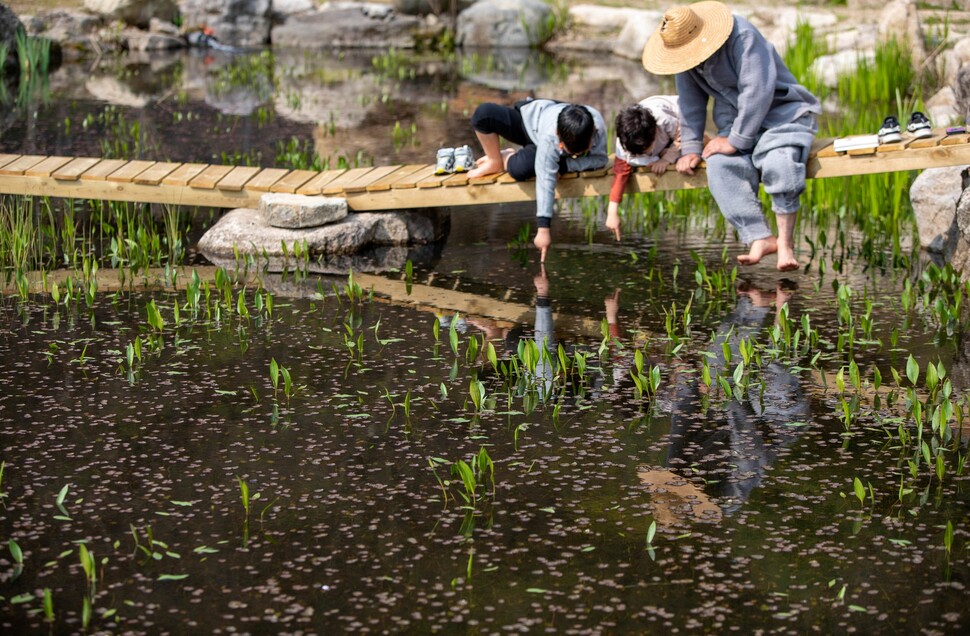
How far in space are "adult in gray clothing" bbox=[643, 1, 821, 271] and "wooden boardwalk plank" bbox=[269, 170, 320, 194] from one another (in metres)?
2.24

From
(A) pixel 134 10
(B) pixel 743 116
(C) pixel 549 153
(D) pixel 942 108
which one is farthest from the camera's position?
(A) pixel 134 10

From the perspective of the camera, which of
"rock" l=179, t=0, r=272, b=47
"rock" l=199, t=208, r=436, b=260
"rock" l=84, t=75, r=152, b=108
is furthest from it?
"rock" l=179, t=0, r=272, b=47

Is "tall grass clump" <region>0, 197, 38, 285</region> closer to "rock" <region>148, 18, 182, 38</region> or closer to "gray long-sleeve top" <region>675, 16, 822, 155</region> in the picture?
"gray long-sleeve top" <region>675, 16, 822, 155</region>

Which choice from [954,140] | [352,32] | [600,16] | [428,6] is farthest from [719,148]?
[428,6]

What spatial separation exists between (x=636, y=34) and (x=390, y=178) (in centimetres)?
1153

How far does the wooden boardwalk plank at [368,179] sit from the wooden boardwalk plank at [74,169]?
5.20ft

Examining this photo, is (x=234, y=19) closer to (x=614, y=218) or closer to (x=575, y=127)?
(x=575, y=127)

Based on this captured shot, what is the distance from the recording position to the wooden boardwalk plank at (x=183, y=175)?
7.31m

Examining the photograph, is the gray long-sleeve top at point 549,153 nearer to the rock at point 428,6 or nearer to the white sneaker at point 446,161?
the white sneaker at point 446,161

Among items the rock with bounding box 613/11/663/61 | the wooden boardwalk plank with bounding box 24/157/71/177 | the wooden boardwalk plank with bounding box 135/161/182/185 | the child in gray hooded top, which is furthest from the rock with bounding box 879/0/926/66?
the wooden boardwalk plank with bounding box 24/157/71/177

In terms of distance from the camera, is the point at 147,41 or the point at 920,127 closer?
the point at 920,127

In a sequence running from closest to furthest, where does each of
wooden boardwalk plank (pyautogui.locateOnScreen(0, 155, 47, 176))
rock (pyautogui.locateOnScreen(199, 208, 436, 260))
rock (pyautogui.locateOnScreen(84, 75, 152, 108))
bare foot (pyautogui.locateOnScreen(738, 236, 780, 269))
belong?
bare foot (pyautogui.locateOnScreen(738, 236, 780, 269)) → rock (pyautogui.locateOnScreen(199, 208, 436, 260)) → wooden boardwalk plank (pyautogui.locateOnScreen(0, 155, 47, 176)) → rock (pyautogui.locateOnScreen(84, 75, 152, 108))

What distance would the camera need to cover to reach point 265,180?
294 inches

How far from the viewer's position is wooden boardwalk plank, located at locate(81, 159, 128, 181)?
7.33 meters
